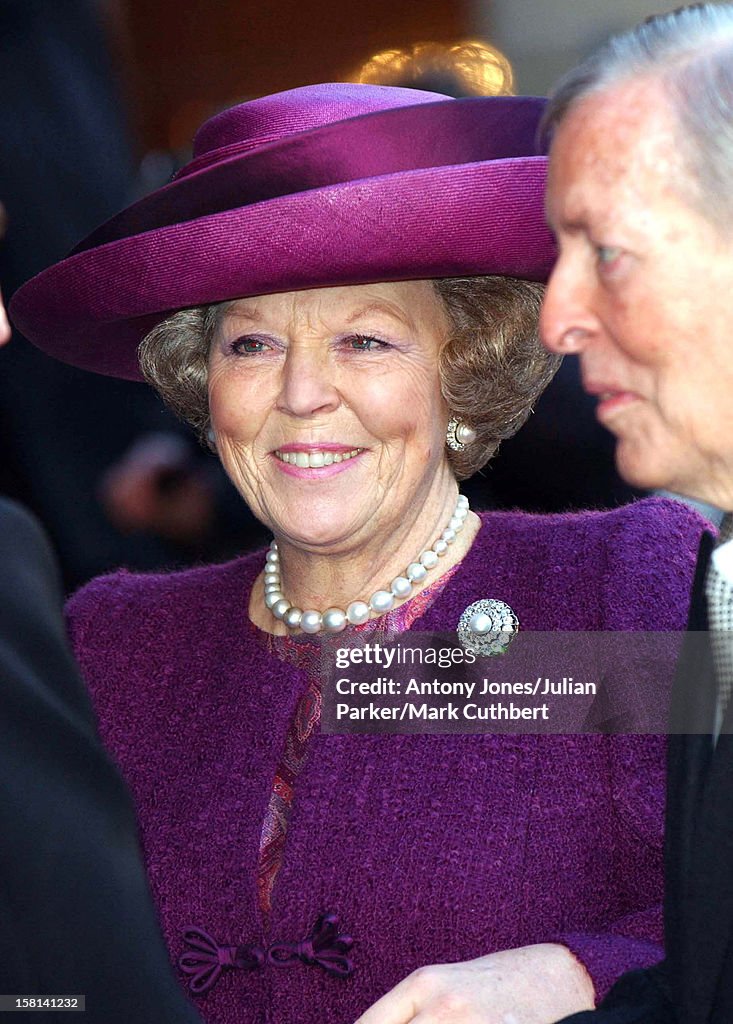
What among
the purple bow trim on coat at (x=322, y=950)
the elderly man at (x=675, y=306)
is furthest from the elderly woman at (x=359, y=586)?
the elderly man at (x=675, y=306)

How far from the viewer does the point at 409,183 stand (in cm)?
218

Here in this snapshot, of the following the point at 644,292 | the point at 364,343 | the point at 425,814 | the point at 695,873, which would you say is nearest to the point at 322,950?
the point at 425,814

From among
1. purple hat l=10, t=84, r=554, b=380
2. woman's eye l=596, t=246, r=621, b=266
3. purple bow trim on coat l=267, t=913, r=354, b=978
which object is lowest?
purple bow trim on coat l=267, t=913, r=354, b=978

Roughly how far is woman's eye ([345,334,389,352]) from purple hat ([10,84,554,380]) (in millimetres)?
104

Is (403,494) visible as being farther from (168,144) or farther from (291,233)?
(168,144)

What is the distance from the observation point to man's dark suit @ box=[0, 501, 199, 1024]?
160cm

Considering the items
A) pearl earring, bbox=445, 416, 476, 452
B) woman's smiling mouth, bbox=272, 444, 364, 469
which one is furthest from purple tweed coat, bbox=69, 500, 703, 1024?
woman's smiling mouth, bbox=272, 444, 364, 469

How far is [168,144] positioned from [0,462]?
249 centimetres

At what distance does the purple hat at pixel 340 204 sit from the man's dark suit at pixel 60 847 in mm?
697

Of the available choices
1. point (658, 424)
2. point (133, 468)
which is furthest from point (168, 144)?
point (658, 424)

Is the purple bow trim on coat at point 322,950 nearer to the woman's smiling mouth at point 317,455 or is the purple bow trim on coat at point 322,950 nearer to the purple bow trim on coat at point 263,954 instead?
the purple bow trim on coat at point 263,954

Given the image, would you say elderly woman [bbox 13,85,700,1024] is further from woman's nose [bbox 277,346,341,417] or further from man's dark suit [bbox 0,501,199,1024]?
man's dark suit [bbox 0,501,199,1024]

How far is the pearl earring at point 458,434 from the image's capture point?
2.64m

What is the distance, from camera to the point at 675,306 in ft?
4.62
